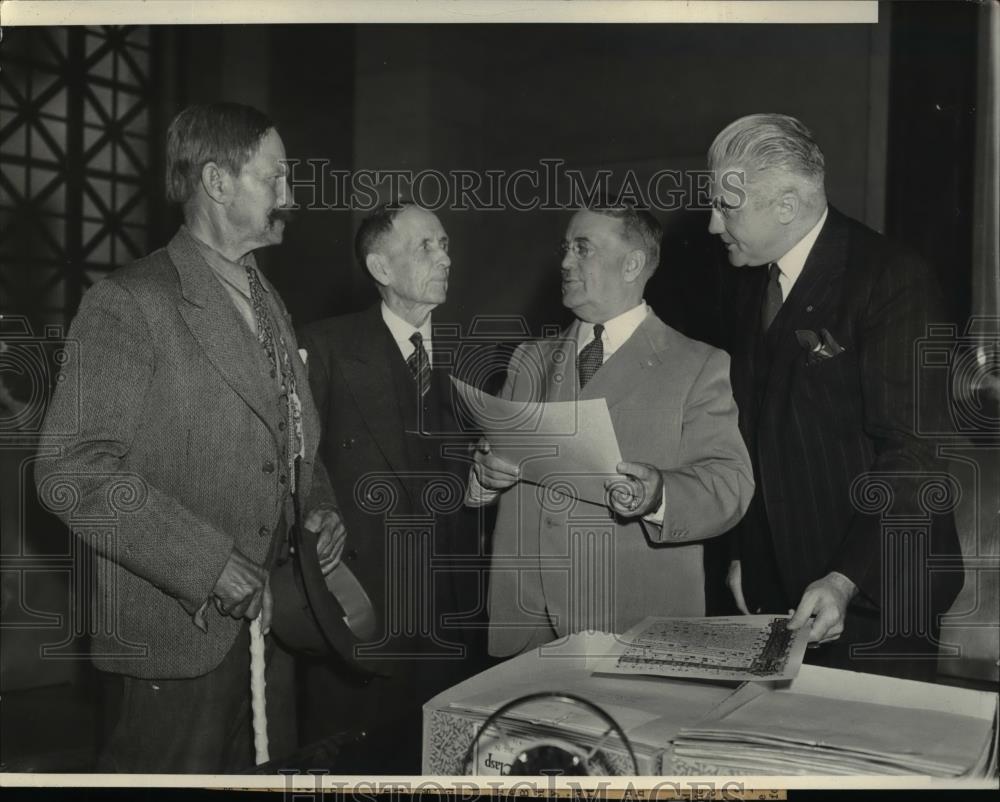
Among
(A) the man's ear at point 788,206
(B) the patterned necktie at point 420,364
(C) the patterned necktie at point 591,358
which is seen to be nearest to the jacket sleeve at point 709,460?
(C) the patterned necktie at point 591,358

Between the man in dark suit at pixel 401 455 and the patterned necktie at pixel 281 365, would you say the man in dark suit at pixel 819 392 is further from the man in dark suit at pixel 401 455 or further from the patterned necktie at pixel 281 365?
the patterned necktie at pixel 281 365

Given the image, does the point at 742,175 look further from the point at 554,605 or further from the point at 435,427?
the point at 554,605

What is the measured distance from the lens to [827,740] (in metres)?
1.98

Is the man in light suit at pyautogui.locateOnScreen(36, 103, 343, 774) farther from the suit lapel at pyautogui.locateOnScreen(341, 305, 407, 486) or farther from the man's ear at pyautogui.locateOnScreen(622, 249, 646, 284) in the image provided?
the man's ear at pyautogui.locateOnScreen(622, 249, 646, 284)

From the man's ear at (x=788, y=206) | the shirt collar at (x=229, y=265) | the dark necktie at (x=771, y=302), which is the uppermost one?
the man's ear at (x=788, y=206)

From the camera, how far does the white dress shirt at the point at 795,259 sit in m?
2.16

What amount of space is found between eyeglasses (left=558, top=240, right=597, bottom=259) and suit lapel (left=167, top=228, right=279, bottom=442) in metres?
0.73

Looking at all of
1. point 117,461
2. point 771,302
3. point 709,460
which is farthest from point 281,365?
point 771,302

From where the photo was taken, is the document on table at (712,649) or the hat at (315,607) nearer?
the document on table at (712,649)

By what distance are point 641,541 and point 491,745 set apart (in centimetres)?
57

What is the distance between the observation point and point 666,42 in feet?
7.29

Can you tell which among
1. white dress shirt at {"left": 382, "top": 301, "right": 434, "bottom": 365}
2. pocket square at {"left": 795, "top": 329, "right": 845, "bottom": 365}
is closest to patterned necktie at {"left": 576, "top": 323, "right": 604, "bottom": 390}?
white dress shirt at {"left": 382, "top": 301, "right": 434, "bottom": 365}

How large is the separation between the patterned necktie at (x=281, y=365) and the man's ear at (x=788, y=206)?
1190 millimetres


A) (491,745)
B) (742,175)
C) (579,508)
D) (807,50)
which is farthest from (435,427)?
(807,50)
